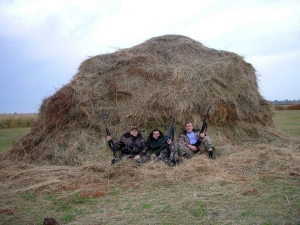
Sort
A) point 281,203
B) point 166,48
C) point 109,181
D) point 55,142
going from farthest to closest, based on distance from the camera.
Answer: point 166,48
point 55,142
point 109,181
point 281,203

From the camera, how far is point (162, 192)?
18.1 feet

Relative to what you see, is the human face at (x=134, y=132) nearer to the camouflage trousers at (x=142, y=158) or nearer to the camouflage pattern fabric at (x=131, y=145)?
the camouflage pattern fabric at (x=131, y=145)

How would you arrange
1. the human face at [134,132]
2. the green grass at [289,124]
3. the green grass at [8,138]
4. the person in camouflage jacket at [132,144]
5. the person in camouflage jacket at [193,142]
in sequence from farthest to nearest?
the green grass at [289,124] → the green grass at [8,138] → the human face at [134,132] → the person in camouflage jacket at [132,144] → the person in camouflage jacket at [193,142]

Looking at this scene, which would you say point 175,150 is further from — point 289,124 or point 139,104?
point 289,124

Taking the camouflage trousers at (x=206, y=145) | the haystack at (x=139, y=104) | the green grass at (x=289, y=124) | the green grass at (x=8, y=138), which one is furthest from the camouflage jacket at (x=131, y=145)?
the green grass at (x=8, y=138)

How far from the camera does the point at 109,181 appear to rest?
620 cm

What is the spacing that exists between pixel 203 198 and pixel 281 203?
3.64ft

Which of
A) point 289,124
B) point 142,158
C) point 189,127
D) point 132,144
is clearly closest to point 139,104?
point 132,144

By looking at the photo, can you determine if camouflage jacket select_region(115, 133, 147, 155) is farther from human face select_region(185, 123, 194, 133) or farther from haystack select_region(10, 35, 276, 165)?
human face select_region(185, 123, 194, 133)

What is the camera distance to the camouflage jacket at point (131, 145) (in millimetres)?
7930

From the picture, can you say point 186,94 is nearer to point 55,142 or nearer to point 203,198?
point 55,142

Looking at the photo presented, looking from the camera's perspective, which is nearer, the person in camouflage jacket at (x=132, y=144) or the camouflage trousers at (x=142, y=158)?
the camouflage trousers at (x=142, y=158)

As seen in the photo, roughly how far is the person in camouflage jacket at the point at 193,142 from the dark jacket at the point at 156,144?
1.25 ft

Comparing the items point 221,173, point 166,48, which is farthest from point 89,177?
point 166,48
